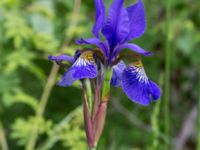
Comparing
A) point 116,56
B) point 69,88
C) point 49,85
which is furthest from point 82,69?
point 69,88

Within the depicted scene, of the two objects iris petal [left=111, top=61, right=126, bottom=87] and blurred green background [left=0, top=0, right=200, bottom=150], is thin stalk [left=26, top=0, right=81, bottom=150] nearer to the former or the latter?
blurred green background [left=0, top=0, right=200, bottom=150]

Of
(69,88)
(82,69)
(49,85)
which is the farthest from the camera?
(69,88)

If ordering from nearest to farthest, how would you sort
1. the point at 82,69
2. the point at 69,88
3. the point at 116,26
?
the point at 82,69 → the point at 116,26 → the point at 69,88

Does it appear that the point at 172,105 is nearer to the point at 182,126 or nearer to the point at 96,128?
the point at 182,126

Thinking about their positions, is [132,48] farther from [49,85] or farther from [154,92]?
[49,85]

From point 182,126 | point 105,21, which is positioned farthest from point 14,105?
point 105,21

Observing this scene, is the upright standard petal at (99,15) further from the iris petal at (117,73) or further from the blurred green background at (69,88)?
the blurred green background at (69,88)
